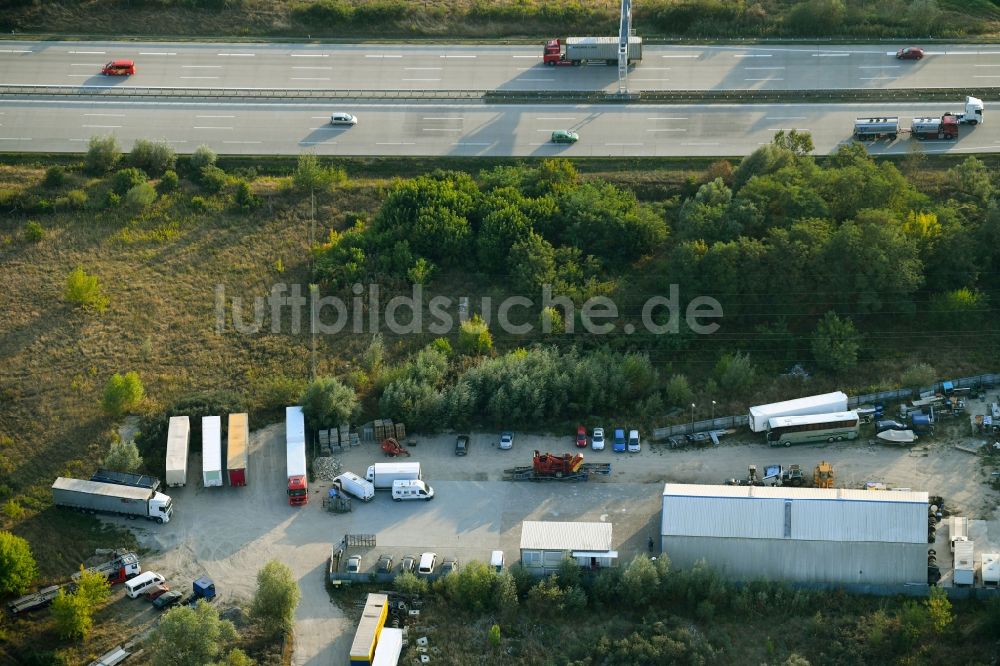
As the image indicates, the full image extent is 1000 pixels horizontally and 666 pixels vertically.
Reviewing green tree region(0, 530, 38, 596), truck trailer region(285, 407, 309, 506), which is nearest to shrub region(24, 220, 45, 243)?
truck trailer region(285, 407, 309, 506)

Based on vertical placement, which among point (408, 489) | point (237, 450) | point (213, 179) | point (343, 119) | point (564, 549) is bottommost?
point (564, 549)

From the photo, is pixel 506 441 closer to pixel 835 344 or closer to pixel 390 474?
pixel 390 474

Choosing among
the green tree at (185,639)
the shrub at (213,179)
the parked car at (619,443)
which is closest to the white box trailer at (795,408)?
the parked car at (619,443)

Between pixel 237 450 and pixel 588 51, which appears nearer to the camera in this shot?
pixel 237 450

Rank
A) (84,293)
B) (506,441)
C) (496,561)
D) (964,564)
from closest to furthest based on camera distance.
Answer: (964,564)
(496,561)
(506,441)
(84,293)

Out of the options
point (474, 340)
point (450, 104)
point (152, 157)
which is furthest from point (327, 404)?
point (450, 104)

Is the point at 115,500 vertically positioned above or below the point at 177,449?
below

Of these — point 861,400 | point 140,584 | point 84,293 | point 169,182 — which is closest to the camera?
point 140,584
